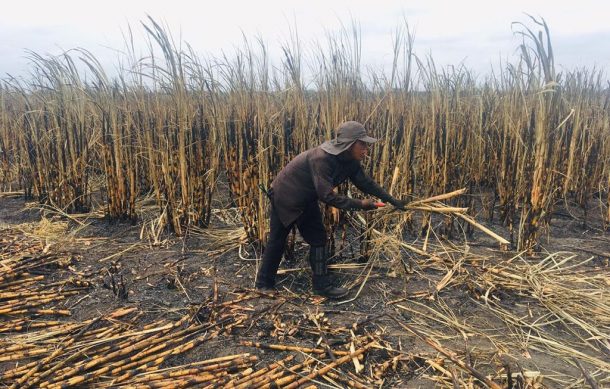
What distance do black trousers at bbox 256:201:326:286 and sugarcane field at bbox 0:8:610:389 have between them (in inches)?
0.6

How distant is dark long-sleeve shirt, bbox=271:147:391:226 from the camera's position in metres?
2.92

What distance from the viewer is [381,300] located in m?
3.12

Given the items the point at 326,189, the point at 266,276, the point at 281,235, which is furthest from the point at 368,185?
the point at 266,276

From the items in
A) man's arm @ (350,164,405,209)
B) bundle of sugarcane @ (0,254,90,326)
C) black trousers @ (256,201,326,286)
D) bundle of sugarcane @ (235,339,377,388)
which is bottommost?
bundle of sugarcane @ (235,339,377,388)

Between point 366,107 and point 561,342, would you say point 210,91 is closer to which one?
point 366,107

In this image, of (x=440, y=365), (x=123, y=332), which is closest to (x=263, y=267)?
(x=123, y=332)

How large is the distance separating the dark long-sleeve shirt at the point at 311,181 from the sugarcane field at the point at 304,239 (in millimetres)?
14

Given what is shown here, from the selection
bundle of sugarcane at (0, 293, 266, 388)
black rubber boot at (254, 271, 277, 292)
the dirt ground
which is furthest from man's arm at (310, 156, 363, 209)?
bundle of sugarcane at (0, 293, 266, 388)

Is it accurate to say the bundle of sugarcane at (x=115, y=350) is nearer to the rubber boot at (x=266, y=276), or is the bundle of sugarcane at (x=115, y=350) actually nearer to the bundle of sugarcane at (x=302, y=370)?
the bundle of sugarcane at (x=302, y=370)

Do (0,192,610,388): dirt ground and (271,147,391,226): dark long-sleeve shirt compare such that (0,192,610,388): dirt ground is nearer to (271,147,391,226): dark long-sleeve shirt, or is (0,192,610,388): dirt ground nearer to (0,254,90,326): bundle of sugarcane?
(0,254,90,326): bundle of sugarcane

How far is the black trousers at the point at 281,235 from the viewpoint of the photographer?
10.6 ft

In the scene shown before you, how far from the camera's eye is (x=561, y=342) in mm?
2562

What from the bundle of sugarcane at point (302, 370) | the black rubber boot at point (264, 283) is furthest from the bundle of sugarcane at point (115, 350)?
the black rubber boot at point (264, 283)

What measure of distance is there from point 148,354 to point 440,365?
1.54 m
